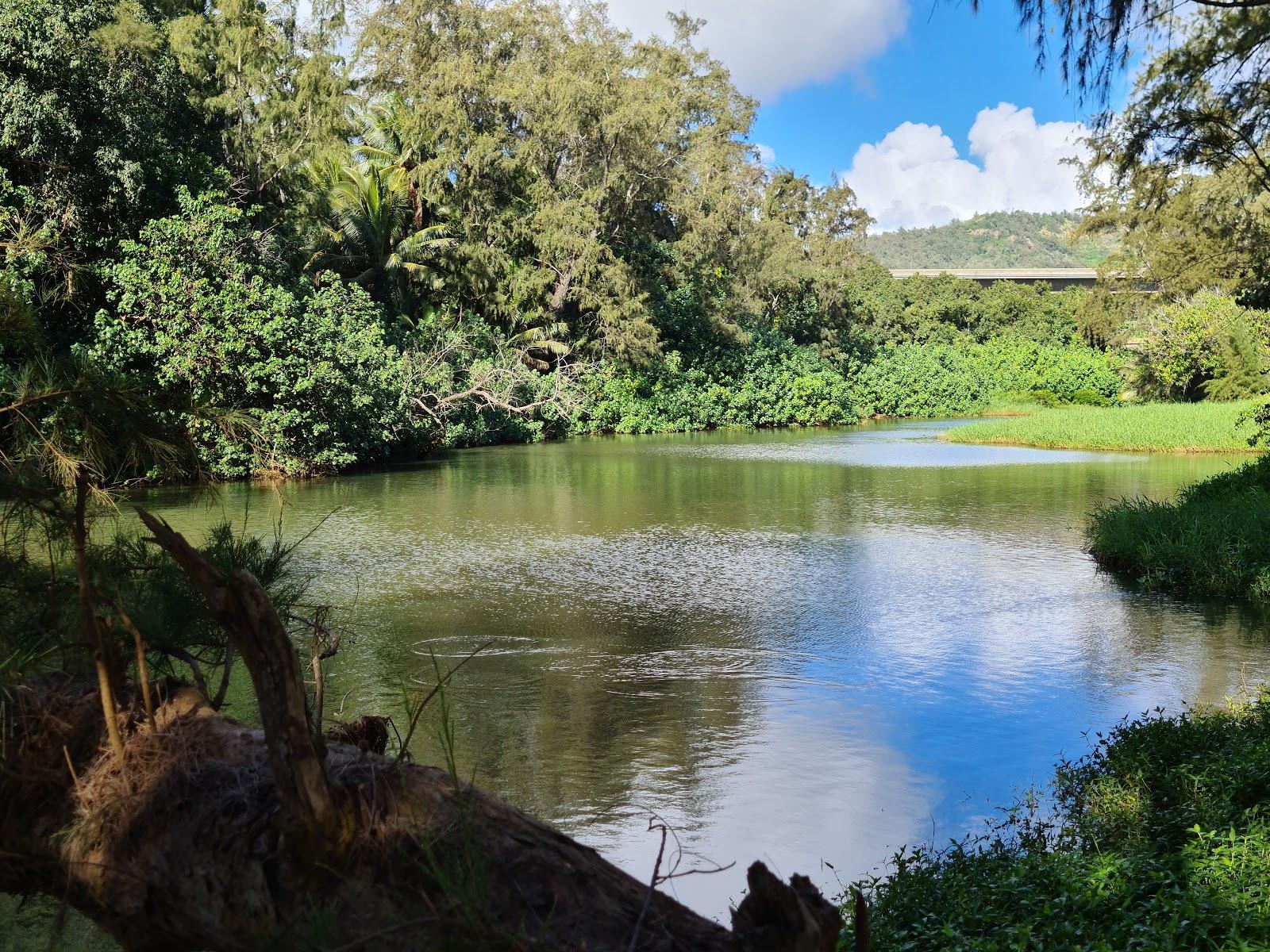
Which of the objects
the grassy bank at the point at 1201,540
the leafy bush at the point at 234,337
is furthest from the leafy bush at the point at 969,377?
the grassy bank at the point at 1201,540

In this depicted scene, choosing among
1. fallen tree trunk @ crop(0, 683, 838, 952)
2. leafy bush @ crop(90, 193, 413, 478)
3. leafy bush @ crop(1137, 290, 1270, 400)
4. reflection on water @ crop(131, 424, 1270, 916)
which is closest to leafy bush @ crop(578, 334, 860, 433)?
leafy bush @ crop(1137, 290, 1270, 400)

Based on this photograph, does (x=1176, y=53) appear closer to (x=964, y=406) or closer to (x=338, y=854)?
(x=338, y=854)

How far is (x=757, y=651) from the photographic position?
7875 millimetres

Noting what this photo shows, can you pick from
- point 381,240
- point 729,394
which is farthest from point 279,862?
point 729,394

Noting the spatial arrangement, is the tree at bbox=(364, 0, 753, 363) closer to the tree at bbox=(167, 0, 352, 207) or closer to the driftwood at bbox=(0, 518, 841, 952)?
the tree at bbox=(167, 0, 352, 207)

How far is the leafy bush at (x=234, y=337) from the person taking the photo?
16781mm

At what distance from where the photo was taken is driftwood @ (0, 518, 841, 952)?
70.6 inches

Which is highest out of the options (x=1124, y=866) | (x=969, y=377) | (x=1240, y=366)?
(x=969, y=377)

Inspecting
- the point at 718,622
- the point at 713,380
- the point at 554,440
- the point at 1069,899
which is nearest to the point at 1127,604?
the point at 718,622

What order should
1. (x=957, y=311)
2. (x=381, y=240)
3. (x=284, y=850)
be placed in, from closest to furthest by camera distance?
(x=284, y=850) → (x=381, y=240) → (x=957, y=311)

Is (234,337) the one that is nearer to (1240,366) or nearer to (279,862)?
(279,862)

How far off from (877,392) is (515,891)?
137 ft

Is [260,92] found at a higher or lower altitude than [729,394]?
higher

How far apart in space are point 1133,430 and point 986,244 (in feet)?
342
